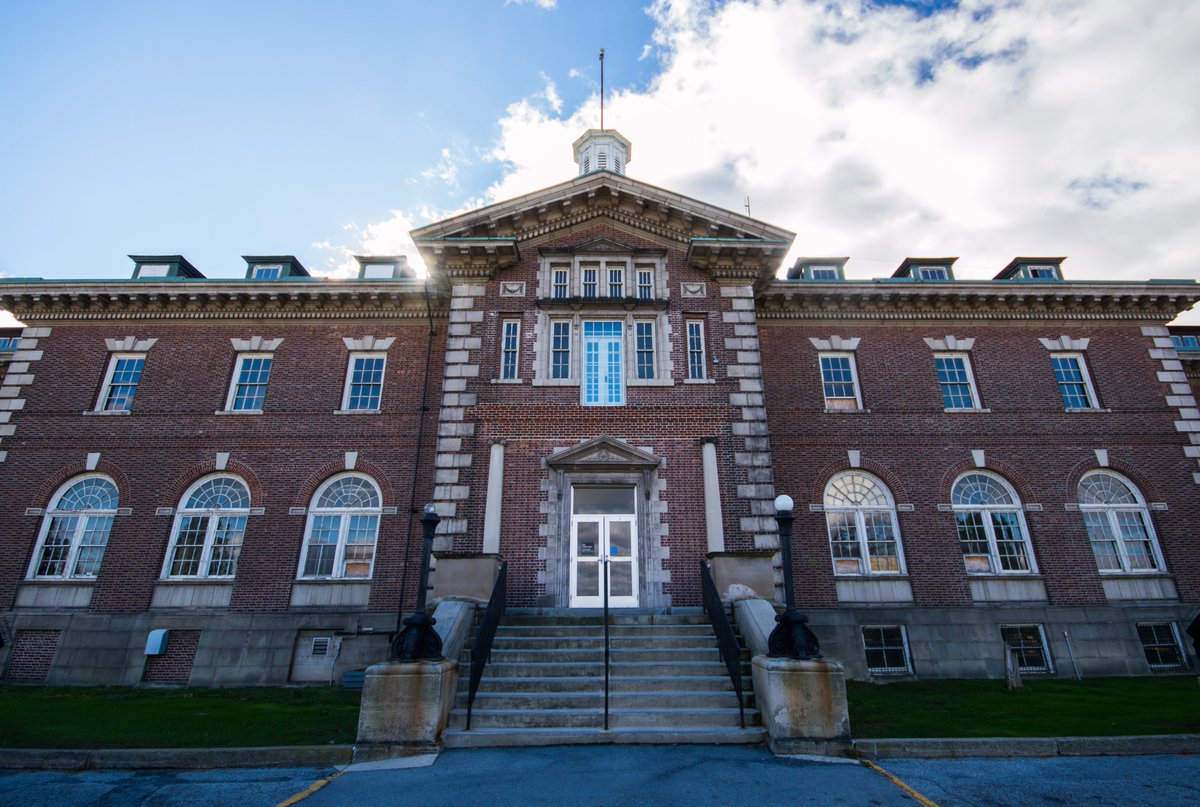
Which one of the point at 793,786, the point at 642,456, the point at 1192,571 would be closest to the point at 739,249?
the point at 642,456

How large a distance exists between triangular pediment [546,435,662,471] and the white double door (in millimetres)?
1224

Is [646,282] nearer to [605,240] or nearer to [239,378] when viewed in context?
[605,240]

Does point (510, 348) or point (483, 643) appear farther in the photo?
point (510, 348)

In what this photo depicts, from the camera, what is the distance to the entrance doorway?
Answer: 1376 cm

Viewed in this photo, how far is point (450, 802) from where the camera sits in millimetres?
6301

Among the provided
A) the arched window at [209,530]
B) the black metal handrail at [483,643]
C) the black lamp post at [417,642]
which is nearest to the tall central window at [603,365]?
the black metal handrail at [483,643]

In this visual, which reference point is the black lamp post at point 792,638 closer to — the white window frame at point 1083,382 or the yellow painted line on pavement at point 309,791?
the yellow painted line on pavement at point 309,791

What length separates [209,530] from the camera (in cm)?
1659

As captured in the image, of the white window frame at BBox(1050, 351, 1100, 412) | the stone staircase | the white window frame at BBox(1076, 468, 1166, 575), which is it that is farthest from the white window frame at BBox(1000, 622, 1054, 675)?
the stone staircase

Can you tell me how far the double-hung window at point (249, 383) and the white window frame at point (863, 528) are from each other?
17306 mm

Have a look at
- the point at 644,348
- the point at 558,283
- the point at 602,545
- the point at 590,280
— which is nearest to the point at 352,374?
the point at 558,283

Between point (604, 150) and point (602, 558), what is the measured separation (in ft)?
45.7

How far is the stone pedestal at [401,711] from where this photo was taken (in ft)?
26.5

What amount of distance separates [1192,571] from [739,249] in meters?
15.7
